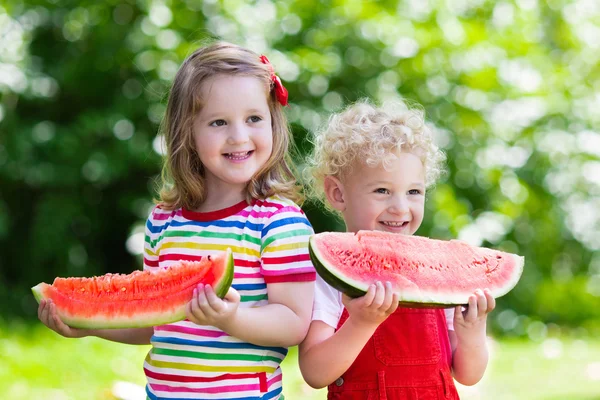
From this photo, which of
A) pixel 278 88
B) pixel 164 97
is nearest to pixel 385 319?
pixel 278 88

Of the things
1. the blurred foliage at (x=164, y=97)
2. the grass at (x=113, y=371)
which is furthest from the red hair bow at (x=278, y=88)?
the blurred foliage at (x=164, y=97)

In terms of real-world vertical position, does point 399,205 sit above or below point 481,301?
above

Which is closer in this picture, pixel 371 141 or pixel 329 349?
pixel 329 349

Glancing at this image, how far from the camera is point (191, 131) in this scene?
2635mm

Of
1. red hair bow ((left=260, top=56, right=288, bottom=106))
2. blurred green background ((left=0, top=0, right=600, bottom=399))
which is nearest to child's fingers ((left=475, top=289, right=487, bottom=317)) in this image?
red hair bow ((left=260, top=56, right=288, bottom=106))

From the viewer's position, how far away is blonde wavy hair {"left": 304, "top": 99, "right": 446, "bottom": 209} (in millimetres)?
2609

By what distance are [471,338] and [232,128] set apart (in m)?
1.02

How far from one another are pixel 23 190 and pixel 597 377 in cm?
451

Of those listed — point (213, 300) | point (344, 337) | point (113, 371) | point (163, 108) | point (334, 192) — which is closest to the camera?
point (213, 300)

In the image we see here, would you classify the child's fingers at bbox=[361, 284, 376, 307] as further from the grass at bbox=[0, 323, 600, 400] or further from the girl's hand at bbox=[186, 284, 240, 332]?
the grass at bbox=[0, 323, 600, 400]

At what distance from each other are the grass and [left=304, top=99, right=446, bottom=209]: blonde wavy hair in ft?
7.41

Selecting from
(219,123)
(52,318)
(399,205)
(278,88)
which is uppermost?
(278,88)

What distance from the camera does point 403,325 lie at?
257 centimetres

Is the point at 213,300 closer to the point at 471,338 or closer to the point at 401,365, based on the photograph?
the point at 401,365
